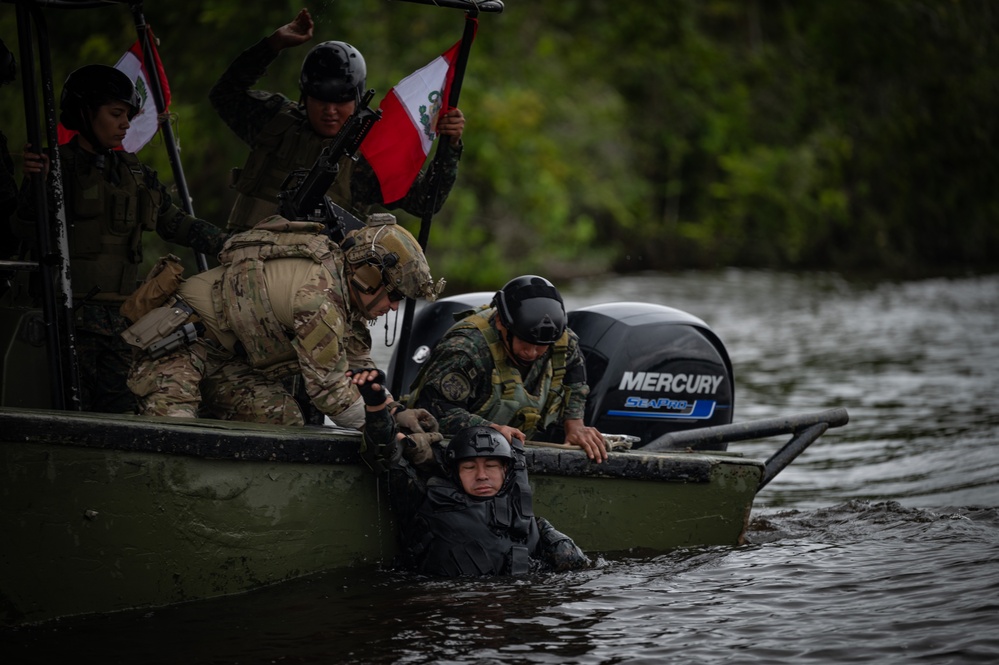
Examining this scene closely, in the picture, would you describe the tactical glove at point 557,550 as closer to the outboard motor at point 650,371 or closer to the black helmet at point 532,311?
the black helmet at point 532,311

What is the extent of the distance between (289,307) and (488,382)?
1189 mm

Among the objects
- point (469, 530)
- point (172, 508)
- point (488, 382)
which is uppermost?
point (488, 382)

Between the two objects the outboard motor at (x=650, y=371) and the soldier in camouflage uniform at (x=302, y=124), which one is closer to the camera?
the soldier in camouflage uniform at (x=302, y=124)

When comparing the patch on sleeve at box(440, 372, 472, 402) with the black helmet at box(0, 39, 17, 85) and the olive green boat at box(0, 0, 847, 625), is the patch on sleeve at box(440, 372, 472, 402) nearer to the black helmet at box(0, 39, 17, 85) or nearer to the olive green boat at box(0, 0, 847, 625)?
the olive green boat at box(0, 0, 847, 625)

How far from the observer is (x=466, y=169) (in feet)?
77.4

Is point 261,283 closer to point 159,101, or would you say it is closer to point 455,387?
point 455,387

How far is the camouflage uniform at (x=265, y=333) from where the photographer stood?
5.50 metres

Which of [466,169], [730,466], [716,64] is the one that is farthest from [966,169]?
[730,466]

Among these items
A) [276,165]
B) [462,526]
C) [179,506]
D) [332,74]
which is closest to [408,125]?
[332,74]

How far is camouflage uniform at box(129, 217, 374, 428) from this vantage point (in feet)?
18.0

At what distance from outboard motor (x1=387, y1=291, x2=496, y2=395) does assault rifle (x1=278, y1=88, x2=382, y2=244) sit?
1305mm

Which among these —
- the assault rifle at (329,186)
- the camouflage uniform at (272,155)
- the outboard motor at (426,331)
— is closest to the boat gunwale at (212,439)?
the assault rifle at (329,186)

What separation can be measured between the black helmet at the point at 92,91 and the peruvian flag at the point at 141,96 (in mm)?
1136

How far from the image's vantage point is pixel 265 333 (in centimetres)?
561
